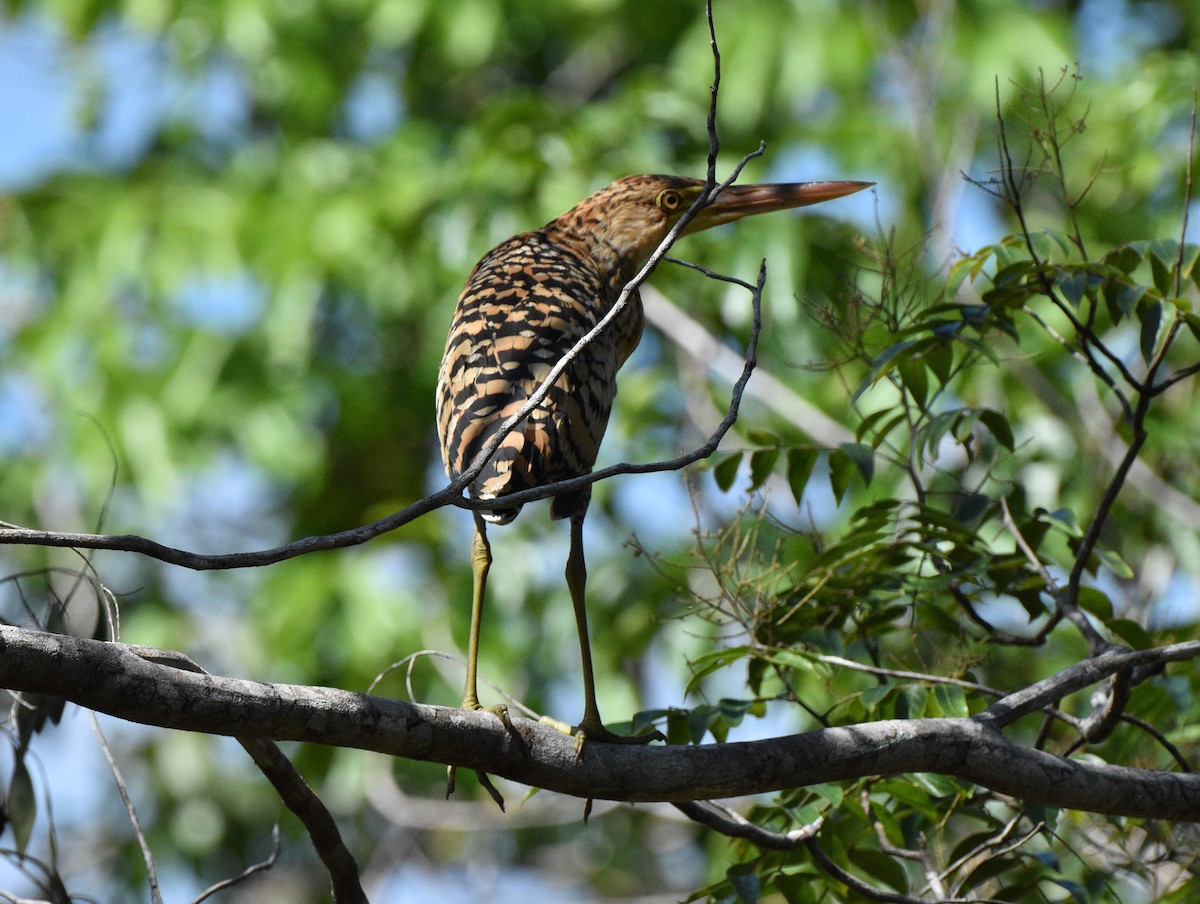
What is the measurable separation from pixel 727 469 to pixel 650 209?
1.51m

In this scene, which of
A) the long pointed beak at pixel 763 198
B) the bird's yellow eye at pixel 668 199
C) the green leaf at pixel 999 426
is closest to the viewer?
the green leaf at pixel 999 426

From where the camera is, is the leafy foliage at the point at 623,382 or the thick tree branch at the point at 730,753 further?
the leafy foliage at the point at 623,382

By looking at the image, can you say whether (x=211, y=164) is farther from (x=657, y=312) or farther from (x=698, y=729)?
(x=698, y=729)

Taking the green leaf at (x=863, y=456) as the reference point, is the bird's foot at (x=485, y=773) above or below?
below

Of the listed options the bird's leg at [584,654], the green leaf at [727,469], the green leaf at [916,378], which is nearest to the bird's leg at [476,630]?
the bird's leg at [584,654]

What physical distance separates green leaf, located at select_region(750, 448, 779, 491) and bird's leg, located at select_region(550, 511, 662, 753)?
450 millimetres

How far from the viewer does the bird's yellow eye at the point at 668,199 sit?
4.18 m

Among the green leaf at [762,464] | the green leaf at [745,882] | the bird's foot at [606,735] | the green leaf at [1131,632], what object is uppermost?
the green leaf at [762,464]

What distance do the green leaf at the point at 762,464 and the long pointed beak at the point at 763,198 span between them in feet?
4.37

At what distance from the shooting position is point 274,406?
20.1 feet

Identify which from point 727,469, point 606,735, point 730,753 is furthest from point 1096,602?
point 606,735

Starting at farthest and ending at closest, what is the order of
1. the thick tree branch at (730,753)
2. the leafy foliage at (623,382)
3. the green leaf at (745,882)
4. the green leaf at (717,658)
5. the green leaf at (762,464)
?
the leafy foliage at (623,382) → the green leaf at (762,464) → the green leaf at (717,658) → the green leaf at (745,882) → the thick tree branch at (730,753)

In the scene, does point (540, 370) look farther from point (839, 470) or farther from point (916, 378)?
point (916, 378)

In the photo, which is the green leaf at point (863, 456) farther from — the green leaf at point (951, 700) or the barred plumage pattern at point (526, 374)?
the barred plumage pattern at point (526, 374)
